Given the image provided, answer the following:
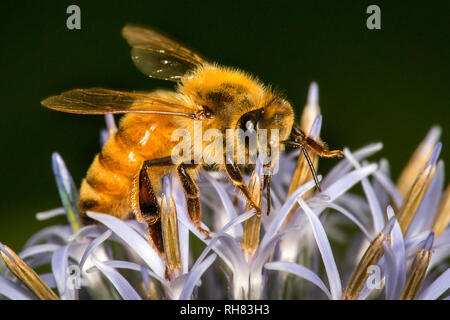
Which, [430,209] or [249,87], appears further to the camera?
[430,209]

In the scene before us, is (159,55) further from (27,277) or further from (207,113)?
(27,277)

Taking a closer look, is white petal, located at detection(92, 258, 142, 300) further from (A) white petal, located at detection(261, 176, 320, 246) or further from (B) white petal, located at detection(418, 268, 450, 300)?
(B) white petal, located at detection(418, 268, 450, 300)

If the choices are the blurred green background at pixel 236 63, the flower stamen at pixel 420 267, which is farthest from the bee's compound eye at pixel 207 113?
the blurred green background at pixel 236 63

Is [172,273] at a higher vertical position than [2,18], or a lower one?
lower

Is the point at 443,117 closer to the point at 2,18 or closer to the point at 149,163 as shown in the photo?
the point at 149,163

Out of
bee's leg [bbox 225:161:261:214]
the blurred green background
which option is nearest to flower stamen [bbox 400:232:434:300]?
bee's leg [bbox 225:161:261:214]

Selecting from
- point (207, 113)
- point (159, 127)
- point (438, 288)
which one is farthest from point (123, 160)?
point (438, 288)
